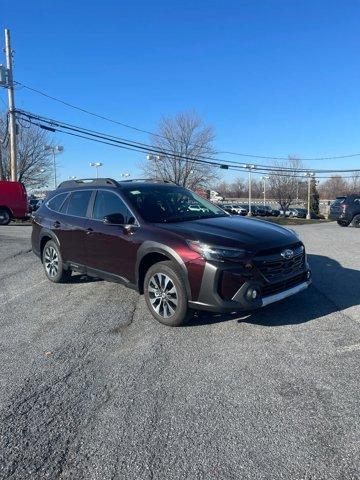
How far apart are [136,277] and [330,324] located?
2.42 metres

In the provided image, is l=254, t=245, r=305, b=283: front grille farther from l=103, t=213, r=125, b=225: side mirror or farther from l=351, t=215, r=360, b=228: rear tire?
l=351, t=215, r=360, b=228: rear tire

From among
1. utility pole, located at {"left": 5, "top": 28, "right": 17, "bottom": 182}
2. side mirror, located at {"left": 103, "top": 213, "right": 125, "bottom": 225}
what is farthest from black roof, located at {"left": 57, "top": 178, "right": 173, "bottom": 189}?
utility pole, located at {"left": 5, "top": 28, "right": 17, "bottom": 182}

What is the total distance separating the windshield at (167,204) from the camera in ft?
18.1

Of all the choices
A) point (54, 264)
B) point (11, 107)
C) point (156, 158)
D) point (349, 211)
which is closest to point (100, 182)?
point (54, 264)

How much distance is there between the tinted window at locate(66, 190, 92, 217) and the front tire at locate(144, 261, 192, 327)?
78.3 inches

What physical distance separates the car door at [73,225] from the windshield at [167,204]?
102 centimetres

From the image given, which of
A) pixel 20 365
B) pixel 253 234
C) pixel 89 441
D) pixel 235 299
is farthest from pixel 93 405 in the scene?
pixel 253 234

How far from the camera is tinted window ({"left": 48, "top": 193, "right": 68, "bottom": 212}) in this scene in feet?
23.9

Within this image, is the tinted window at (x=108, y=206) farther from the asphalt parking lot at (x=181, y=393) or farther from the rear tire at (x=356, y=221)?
the rear tire at (x=356, y=221)

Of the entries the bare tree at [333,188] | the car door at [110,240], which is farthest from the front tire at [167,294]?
the bare tree at [333,188]

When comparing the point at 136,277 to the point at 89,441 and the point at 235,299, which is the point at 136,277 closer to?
the point at 235,299

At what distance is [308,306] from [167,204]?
2378 mm

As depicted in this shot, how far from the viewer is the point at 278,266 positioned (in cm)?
473

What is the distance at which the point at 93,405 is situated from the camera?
10.5ft
